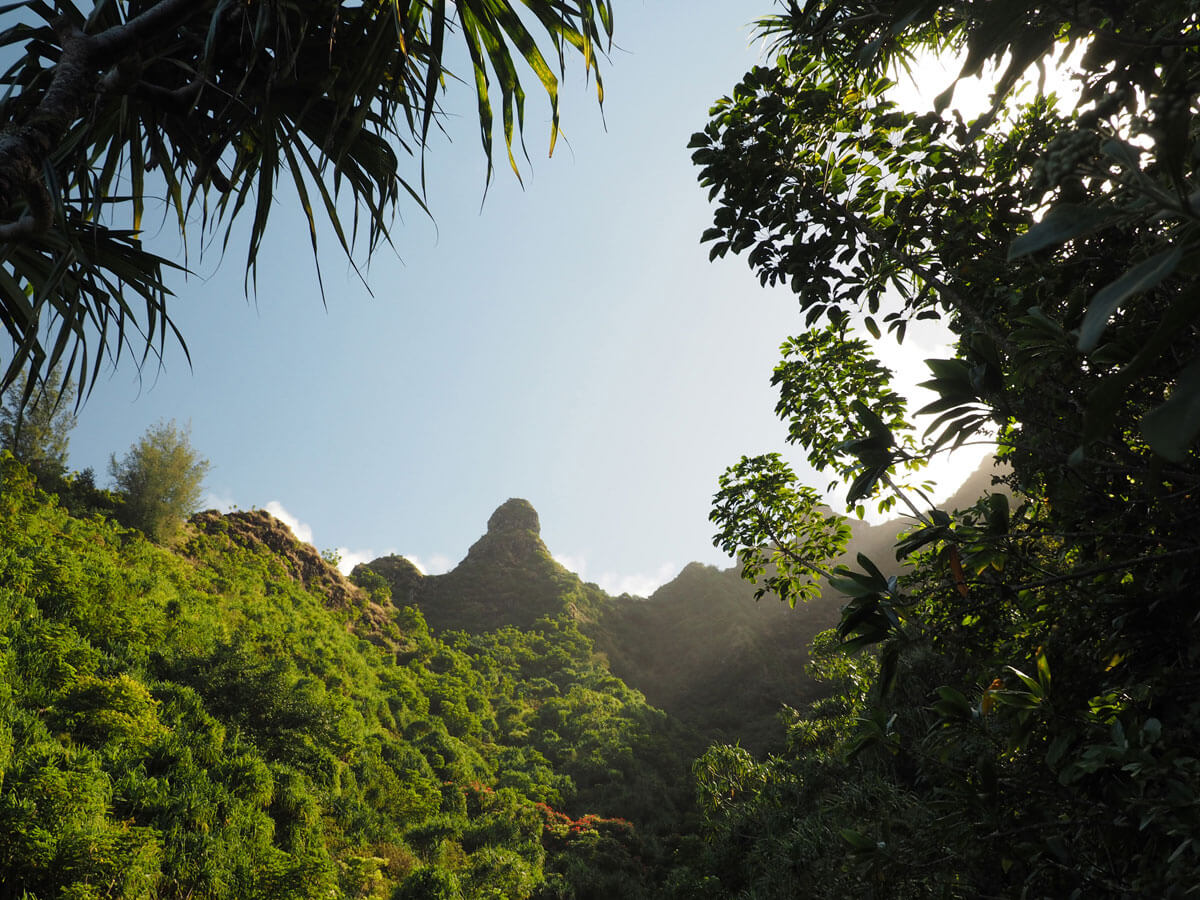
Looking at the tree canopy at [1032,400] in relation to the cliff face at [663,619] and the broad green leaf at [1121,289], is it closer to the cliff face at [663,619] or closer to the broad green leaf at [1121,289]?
the broad green leaf at [1121,289]

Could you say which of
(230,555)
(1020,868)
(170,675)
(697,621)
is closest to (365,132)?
(1020,868)

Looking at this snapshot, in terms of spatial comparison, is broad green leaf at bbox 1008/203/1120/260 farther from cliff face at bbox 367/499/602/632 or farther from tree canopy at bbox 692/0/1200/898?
cliff face at bbox 367/499/602/632

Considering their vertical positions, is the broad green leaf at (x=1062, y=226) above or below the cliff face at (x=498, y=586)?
below

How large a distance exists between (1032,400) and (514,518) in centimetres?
3353

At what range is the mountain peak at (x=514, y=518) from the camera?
33.5 m

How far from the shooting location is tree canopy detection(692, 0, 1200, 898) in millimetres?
624

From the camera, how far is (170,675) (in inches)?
302

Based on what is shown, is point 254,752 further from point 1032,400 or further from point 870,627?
point 1032,400

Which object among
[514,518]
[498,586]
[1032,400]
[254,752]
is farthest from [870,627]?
[514,518]

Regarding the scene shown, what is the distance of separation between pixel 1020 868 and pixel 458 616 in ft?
→ 82.6

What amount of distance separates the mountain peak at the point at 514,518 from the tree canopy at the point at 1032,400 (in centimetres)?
3155

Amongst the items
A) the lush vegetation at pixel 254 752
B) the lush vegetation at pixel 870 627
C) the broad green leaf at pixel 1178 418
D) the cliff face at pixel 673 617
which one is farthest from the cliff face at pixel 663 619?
the broad green leaf at pixel 1178 418

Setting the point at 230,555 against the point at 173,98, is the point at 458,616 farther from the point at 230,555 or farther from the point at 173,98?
the point at 173,98

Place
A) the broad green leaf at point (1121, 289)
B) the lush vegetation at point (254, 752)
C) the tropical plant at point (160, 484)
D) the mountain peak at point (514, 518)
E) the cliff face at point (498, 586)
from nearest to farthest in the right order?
the broad green leaf at point (1121, 289) → the lush vegetation at point (254, 752) → the tropical plant at point (160, 484) → the cliff face at point (498, 586) → the mountain peak at point (514, 518)
